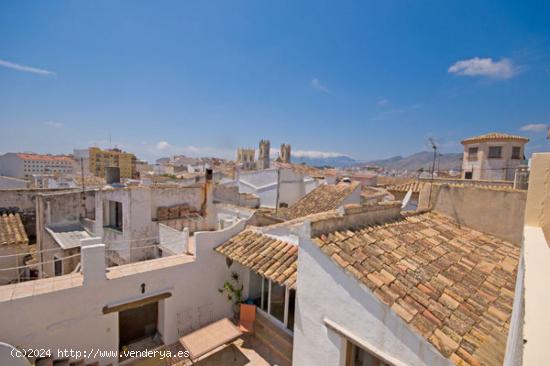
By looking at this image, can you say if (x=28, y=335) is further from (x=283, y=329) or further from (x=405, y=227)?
(x=405, y=227)

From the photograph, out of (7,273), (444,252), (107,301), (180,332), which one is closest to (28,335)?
(107,301)

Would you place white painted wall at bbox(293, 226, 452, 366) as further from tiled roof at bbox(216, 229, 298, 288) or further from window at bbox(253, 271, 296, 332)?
window at bbox(253, 271, 296, 332)

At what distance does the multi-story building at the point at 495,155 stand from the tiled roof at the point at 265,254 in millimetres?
33317

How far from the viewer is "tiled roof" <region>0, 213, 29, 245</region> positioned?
12.6 metres

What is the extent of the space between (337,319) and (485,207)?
7.21 metres

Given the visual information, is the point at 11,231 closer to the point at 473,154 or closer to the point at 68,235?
the point at 68,235

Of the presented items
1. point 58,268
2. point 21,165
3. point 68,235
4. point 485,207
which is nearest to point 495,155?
point 485,207

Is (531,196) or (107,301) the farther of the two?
(107,301)

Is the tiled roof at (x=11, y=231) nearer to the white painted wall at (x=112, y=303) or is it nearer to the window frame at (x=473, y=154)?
the white painted wall at (x=112, y=303)

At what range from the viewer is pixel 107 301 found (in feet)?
25.5

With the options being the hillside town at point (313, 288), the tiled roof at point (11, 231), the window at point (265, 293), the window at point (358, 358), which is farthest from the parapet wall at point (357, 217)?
the tiled roof at point (11, 231)

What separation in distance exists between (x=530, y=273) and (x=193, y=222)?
52.4ft

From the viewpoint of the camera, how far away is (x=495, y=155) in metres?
32.2

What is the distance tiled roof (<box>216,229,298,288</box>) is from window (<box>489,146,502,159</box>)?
3619 cm
